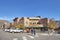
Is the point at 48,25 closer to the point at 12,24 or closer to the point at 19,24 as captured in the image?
the point at 19,24

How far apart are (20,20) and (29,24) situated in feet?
21.7

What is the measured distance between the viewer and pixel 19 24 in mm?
106938

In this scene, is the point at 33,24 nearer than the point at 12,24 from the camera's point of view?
Yes

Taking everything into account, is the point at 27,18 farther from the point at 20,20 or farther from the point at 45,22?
the point at 45,22

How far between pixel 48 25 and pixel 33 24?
9.74 metres

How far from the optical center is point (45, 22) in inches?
4277

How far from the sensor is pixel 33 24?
110 m

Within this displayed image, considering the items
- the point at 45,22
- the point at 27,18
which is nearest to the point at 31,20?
the point at 27,18

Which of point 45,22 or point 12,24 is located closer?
point 45,22

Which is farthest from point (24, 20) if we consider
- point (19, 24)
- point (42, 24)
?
point (42, 24)

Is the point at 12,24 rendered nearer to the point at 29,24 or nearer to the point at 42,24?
the point at 29,24

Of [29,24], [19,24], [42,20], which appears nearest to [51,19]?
[42,20]

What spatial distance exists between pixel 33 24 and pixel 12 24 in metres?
17.2

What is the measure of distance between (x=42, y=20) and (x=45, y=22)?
11.6 feet
